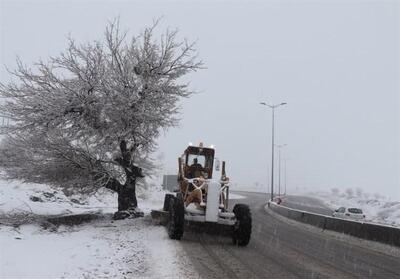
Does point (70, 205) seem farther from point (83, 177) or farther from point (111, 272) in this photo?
point (111, 272)

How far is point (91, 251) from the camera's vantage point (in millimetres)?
12984

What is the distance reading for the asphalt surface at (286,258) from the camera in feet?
36.3

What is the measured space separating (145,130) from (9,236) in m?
7.54

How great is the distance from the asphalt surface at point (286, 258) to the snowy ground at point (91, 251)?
27.6 inches

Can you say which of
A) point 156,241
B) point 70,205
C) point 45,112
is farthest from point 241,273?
point 70,205

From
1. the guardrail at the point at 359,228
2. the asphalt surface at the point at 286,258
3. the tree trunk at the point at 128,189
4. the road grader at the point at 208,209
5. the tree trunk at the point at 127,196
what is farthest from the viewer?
the tree trunk at the point at 127,196

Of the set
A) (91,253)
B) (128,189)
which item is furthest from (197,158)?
(91,253)

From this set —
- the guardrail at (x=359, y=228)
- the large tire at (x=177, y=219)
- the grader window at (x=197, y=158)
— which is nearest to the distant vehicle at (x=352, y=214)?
the guardrail at (x=359, y=228)

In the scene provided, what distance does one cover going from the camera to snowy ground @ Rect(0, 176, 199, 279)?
404 inches

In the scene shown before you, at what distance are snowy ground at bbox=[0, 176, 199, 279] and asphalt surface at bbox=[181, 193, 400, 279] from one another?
70cm

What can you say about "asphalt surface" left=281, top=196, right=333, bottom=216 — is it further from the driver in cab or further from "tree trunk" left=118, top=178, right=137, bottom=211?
the driver in cab

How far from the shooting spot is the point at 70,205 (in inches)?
1204

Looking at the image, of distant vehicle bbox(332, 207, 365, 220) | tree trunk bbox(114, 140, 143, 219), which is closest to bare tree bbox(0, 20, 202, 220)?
tree trunk bbox(114, 140, 143, 219)

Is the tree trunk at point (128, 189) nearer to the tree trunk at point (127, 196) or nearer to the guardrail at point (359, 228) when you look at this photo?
the tree trunk at point (127, 196)
